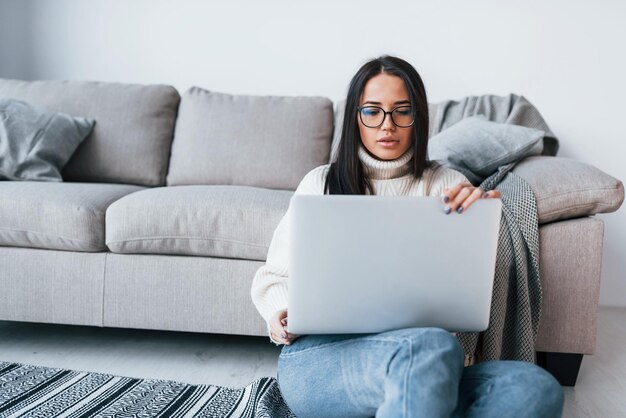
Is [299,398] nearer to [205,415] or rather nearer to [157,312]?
[205,415]

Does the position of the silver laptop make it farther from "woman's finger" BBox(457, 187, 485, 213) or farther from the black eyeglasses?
the black eyeglasses

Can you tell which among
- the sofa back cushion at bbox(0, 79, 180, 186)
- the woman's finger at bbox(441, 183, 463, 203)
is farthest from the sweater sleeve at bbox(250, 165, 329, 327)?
the sofa back cushion at bbox(0, 79, 180, 186)

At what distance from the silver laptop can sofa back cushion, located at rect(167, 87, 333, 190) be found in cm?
121

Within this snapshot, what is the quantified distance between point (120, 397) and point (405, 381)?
788mm

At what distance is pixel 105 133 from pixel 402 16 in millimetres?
1301

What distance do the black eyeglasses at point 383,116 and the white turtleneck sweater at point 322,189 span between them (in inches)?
2.4

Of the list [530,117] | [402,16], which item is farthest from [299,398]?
[402,16]

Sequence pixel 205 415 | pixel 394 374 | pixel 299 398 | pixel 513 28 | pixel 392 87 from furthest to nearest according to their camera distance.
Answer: pixel 513 28
pixel 205 415
pixel 392 87
pixel 299 398
pixel 394 374

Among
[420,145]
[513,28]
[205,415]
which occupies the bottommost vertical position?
[205,415]

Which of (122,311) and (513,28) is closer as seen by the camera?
(122,311)

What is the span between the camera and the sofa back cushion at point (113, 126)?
87.6 inches

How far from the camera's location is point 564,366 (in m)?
1.60

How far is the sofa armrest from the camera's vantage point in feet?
4.96

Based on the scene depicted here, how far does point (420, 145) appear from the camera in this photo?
121 cm
